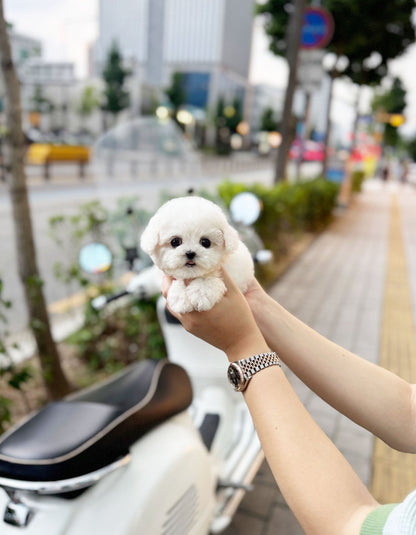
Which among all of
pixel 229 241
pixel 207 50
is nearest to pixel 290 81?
pixel 229 241

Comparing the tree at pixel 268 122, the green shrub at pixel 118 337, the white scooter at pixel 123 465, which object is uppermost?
the tree at pixel 268 122

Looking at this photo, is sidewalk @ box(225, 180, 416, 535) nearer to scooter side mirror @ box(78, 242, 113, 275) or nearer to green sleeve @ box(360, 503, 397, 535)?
green sleeve @ box(360, 503, 397, 535)

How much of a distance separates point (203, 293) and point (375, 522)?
46 centimetres

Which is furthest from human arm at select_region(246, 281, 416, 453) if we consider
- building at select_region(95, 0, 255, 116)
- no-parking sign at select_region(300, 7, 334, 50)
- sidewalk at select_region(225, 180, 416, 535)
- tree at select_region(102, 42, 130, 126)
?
tree at select_region(102, 42, 130, 126)

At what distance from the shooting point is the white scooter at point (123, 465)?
1.17 metres

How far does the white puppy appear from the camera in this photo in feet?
2.27

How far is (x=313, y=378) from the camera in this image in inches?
36.8

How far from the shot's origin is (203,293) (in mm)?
707

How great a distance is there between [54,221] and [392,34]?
1420cm

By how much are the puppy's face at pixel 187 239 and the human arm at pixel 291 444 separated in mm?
76

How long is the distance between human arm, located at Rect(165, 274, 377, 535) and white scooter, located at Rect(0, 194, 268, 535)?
68 centimetres

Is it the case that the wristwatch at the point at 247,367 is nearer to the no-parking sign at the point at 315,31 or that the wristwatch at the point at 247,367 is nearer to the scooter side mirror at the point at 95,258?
the scooter side mirror at the point at 95,258

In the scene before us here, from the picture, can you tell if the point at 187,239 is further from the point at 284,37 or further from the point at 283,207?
the point at 284,37

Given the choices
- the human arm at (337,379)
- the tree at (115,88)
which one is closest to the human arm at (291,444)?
the human arm at (337,379)
